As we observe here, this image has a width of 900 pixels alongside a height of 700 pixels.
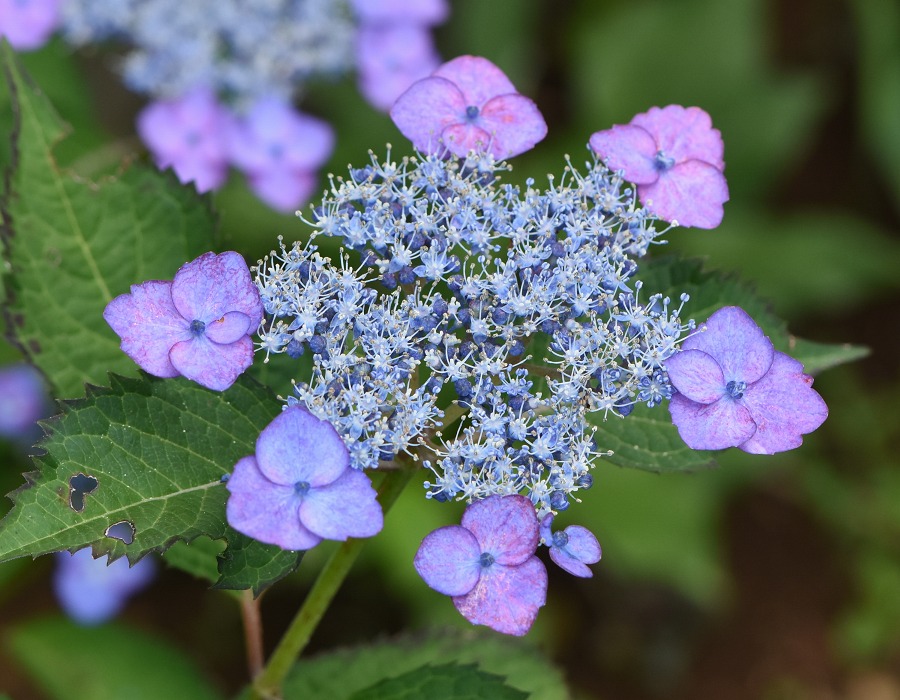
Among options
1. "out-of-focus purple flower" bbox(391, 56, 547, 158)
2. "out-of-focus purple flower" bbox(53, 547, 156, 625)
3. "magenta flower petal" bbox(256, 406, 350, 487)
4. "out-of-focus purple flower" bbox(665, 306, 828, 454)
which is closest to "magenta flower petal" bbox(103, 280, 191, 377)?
"magenta flower petal" bbox(256, 406, 350, 487)

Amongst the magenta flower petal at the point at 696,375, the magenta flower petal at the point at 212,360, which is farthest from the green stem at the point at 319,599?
the magenta flower petal at the point at 696,375

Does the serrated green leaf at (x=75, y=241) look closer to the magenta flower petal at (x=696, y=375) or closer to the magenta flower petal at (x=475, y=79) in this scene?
the magenta flower petal at (x=475, y=79)

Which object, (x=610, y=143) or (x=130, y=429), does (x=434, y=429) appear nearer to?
(x=130, y=429)

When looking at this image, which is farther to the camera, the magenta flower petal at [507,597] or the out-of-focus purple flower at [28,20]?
the out-of-focus purple flower at [28,20]

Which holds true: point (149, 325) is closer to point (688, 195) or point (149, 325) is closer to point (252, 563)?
point (252, 563)

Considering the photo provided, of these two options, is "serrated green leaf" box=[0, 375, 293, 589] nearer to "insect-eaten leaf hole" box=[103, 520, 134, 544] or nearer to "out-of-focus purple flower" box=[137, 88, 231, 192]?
"insect-eaten leaf hole" box=[103, 520, 134, 544]

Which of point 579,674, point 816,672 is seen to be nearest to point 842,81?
point 816,672

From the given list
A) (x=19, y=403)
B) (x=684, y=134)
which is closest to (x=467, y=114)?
(x=684, y=134)
